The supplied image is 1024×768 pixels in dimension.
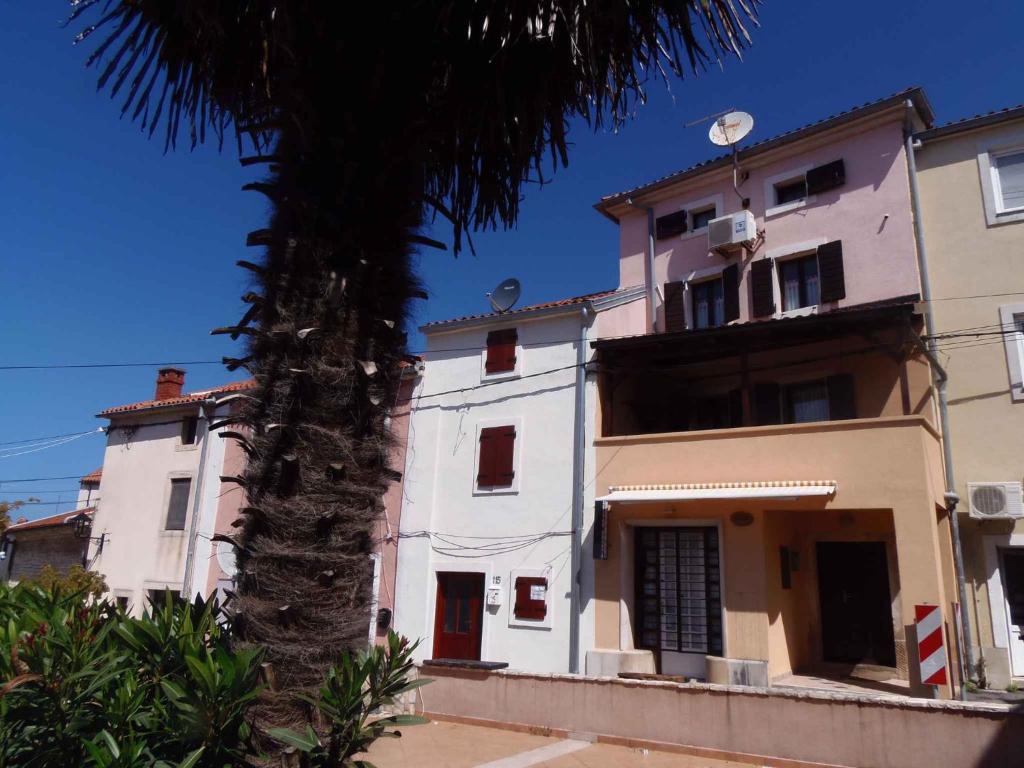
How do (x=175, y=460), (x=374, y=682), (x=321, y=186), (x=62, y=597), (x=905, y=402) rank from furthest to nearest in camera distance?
1. (x=175, y=460)
2. (x=905, y=402)
3. (x=62, y=597)
4. (x=321, y=186)
5. (x=374, y=682)

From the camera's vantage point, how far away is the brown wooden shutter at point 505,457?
56.8ft

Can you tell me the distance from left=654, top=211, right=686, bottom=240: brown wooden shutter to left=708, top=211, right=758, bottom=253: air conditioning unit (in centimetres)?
134

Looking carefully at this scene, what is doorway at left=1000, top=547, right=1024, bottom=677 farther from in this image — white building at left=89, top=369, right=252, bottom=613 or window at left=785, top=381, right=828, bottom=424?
white building at left=89, top=369, right=252, bottom=613

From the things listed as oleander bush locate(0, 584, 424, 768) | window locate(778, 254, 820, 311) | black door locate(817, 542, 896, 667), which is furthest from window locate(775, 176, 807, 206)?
oleander bush locate(0, 584, 424, 768)

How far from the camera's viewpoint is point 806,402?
15828mm

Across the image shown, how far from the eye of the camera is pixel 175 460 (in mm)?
23000

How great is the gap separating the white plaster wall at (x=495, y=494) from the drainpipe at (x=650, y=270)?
256 cm

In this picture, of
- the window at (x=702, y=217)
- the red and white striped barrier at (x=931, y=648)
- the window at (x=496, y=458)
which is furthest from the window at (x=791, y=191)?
the red and white striped barrier at (x=931, y=648)

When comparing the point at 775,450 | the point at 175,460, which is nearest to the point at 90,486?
the point at 175,460

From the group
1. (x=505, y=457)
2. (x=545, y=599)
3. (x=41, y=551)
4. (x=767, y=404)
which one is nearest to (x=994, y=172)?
(x=767, y=404)

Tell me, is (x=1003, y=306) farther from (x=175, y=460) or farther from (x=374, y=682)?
(x=175, y=460)

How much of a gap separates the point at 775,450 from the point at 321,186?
37.6ft

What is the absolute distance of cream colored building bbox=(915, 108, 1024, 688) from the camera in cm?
1321

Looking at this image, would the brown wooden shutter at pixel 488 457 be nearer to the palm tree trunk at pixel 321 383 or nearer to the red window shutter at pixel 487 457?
the red window shutter at pixel 487 457
